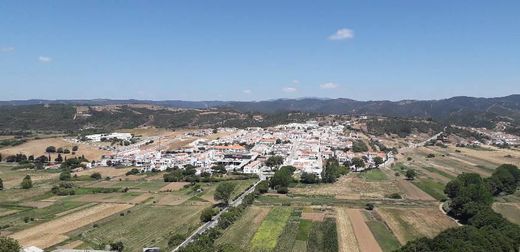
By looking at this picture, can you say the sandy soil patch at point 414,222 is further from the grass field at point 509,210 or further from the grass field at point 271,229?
the grass field at point 271,229

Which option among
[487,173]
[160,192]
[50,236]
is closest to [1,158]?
[160,192]

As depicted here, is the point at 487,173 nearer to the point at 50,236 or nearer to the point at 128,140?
the point at 50,236

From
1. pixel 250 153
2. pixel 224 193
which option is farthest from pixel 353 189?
pixel 250 153

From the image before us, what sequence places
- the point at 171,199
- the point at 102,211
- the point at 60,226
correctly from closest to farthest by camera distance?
the point at 60,226 < the point at 102,211 < the point at 171,199

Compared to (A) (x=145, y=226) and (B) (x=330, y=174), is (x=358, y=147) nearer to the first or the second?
(B) (x=330, y=174)

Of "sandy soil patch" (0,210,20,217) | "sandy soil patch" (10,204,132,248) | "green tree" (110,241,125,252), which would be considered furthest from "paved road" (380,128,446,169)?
"sandy soil patch" (0,210,20,217)

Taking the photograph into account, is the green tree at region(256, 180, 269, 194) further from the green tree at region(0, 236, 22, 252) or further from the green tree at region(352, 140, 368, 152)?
the green tree at region(352, 140, 368, 152)
